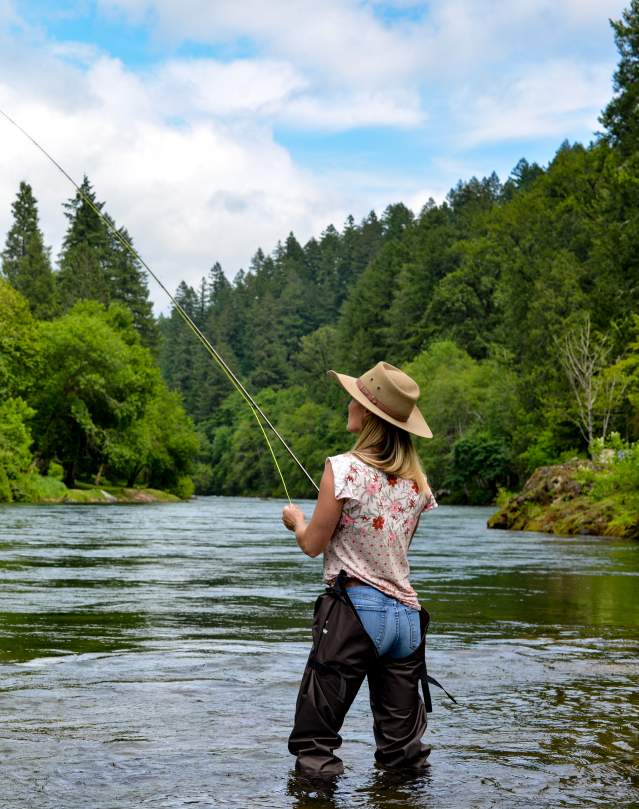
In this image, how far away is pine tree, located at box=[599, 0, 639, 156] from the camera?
49.2 meters

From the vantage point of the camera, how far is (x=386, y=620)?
522 cm

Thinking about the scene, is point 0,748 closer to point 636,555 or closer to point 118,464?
point 636,555

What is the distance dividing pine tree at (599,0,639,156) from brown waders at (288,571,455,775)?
46465 millimetres

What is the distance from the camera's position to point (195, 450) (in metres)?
79.8

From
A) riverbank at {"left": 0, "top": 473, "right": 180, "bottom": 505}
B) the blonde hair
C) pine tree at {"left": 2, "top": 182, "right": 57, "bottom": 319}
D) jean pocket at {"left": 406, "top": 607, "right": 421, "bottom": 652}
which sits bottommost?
riverbank at {"left": 0, "top": 473, "right": 180, "bottom": 505}

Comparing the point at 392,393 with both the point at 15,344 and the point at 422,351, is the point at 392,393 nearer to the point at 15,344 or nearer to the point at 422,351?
the point at 15,344

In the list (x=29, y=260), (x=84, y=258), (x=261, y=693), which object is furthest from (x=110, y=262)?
(x=261, y=693)

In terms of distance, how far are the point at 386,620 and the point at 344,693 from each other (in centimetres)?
35

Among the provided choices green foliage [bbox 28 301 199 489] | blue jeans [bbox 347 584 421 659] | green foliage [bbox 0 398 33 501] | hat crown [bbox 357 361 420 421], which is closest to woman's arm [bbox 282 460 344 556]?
blue jeans [bbox 347 584 421 659]

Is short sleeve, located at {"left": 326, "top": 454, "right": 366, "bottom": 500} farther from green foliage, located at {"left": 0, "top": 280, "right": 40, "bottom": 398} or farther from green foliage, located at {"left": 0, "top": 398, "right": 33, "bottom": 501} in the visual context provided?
green foliage, located at {"left": 0, "top": 280, "right": 40, "bottom": 398}

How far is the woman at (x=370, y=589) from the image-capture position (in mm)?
5164

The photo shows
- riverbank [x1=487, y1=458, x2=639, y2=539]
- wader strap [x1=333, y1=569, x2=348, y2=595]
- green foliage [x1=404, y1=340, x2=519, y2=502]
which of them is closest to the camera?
wader strap [x1=333, y1=569, x2=348, y2=595]

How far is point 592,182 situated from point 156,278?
7033 centimetres

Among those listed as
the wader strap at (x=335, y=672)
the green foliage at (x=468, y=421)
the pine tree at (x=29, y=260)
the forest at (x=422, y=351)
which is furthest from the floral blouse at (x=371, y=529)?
the pine tree at (x=29, y=260)
